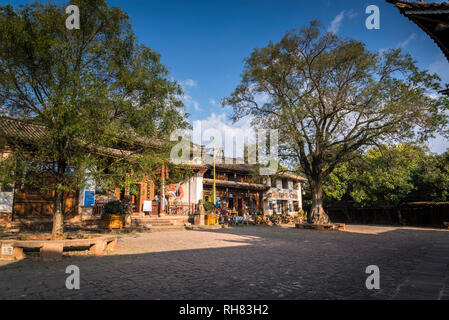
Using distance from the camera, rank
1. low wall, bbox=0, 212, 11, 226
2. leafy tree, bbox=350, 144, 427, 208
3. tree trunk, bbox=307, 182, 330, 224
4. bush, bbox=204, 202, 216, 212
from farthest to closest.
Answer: bush, bbox=204, 202, 216, 212 < tree trunk, bbox=307, 182, 330, 224 < leafy tree, bbox=350, 144, 427, 208 < low wall, bbox=0, 212, 11, 226

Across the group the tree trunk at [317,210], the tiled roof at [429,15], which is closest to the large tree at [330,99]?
the tree trunk at [317,210]

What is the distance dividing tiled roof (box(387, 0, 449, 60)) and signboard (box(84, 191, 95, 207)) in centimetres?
1514

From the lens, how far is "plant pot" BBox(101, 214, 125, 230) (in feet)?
42.8

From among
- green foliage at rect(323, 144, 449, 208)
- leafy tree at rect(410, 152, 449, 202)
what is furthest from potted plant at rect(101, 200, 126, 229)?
leafy tree at rect(410, 152, 449, 202)

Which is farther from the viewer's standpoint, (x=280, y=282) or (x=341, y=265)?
(x=341, y=265)

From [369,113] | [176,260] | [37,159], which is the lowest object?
[176,260]

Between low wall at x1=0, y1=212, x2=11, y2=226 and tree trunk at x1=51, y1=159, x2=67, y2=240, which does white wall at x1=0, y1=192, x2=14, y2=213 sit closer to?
low wall at x1=0, y1=212, x2=11, y2=226

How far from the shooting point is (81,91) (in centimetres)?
597

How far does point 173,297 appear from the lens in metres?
3.46

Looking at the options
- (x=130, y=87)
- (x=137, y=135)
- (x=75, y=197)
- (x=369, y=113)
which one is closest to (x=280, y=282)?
(x=137, y=135)
